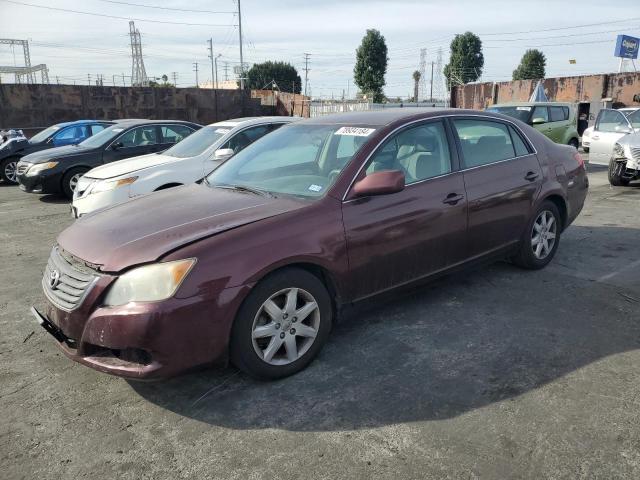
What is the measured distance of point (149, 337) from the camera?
108 inches

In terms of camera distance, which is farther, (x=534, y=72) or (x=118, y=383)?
(x=534, y=72)

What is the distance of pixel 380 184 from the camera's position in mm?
3443

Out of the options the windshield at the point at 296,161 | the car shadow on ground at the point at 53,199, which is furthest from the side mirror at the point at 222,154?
the car shadow on ground at the point at 53,199

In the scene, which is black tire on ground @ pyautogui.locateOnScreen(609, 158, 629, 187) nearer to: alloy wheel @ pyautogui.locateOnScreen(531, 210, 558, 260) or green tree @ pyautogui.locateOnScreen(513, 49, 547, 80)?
alloy wheel @ pyautogui.locateOnScreen(531, 210, 558, 260)

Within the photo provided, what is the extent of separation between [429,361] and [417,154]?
158 cm

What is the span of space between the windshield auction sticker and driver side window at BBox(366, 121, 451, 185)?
0.16 meters

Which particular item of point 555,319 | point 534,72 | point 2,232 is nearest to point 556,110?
point 555,319

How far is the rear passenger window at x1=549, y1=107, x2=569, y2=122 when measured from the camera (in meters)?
13.7

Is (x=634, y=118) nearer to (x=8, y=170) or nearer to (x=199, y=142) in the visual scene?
(x=199, y=142)

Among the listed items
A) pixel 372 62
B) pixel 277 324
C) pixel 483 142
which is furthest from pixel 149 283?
pixel 372 62

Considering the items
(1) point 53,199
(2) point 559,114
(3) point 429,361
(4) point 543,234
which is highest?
(2) point 559,114

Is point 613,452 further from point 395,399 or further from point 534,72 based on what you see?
point 534,72

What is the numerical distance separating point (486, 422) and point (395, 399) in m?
0.51

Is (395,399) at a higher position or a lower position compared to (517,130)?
lower
